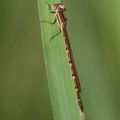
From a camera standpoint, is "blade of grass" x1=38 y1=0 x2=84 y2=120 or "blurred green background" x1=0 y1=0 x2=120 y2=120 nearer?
"blade of grass" x1=38 y1=0 x2=84 y2=120

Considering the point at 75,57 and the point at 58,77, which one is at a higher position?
the point at 75,57

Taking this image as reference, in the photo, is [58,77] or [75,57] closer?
[58,77]

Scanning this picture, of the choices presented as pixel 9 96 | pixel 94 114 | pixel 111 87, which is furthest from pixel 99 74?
pixel 9 96

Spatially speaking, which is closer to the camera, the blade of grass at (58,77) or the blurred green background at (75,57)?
the blade of grass at (58,77)

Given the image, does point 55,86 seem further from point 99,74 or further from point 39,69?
point 39,69
